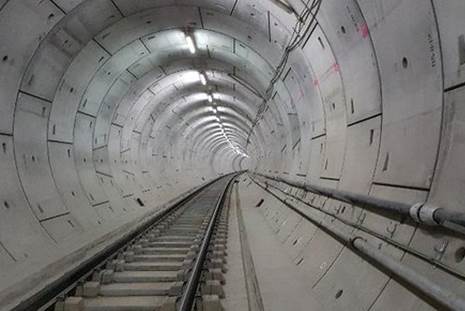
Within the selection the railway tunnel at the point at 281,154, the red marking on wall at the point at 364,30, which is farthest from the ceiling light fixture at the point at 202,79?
the red marking on wall at the point at 364,30

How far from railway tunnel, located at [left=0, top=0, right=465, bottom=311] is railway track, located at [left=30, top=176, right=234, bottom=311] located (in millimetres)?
27

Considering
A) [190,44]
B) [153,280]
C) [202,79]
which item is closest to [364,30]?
[153,280]

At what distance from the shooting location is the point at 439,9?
3.27 meters

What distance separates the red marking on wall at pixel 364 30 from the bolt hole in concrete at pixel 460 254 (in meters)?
2.58

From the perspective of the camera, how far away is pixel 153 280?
5.91 meters

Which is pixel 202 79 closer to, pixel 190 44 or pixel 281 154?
pixel 281 154

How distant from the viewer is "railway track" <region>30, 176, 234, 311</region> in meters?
4.73

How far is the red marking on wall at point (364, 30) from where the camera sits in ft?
15.5

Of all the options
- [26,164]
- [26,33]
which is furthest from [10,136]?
[26,33]

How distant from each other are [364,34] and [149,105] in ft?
41.5

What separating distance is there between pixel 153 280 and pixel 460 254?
403cm

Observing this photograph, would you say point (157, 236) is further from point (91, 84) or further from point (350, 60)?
point (350, 60)

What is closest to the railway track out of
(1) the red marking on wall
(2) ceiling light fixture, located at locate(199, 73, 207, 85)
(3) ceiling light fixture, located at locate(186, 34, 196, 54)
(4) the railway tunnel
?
(4) the railway tunnel

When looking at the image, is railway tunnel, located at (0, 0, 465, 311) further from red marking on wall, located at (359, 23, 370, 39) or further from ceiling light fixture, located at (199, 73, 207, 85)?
ceiling light fixture, located at (199, 73, 207, 85)
